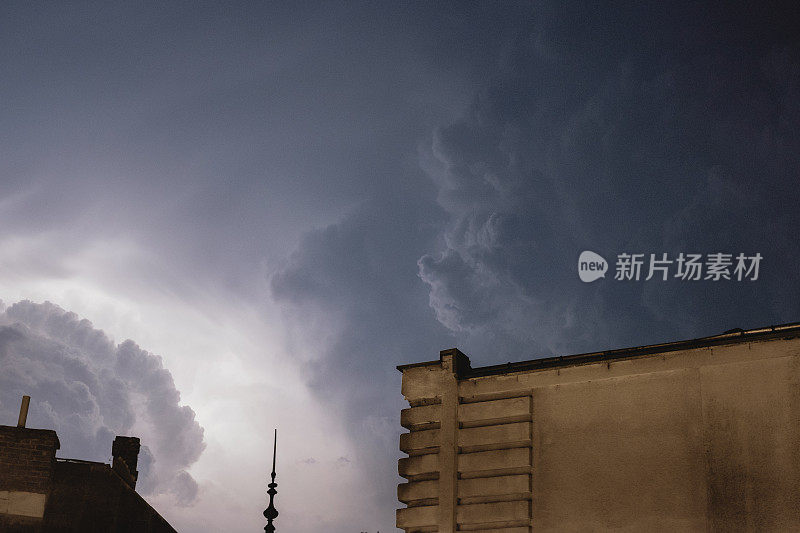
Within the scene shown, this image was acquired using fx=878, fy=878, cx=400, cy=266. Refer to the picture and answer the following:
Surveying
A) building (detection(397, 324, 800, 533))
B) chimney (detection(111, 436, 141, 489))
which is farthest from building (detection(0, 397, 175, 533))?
building (detection(397, 324, 800, 533))

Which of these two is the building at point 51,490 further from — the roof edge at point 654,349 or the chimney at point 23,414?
the roof edge at point 654,349

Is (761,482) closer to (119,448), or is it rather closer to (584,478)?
(584,478)

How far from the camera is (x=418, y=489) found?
1916cm

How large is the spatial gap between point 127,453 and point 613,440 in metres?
17.8

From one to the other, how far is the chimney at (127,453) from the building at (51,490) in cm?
323

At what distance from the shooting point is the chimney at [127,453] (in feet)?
93.4

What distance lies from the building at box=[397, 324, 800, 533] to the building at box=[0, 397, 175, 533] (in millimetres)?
9812

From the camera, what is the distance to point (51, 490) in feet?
78.2

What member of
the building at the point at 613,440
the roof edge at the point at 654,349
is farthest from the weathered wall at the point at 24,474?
the roof edge at the point at 654,349

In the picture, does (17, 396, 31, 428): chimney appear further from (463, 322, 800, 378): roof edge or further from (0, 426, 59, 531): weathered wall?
(463, 322, 800, 378): roof edge

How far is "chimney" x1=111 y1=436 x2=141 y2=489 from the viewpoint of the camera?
1120 inches

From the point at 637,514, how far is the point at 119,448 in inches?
719

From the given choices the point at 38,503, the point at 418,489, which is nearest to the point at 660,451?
the point at 418,489

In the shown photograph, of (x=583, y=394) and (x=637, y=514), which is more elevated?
(x=583, y=394)
